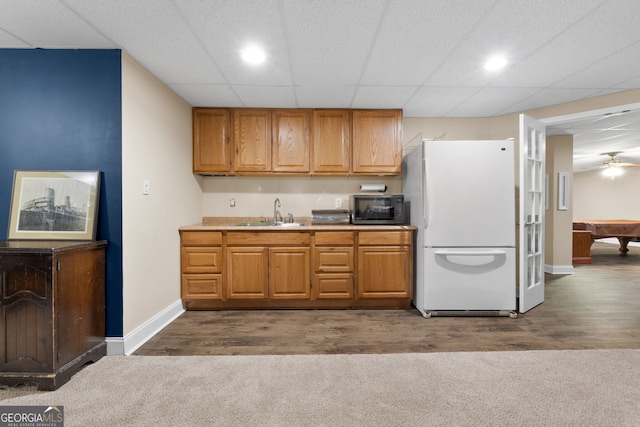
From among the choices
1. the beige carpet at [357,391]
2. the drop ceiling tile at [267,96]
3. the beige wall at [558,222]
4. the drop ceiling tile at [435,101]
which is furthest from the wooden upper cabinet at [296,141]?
the beige wall at [558,222]

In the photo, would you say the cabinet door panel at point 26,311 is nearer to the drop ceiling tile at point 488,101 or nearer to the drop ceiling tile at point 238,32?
the drop ceiling tile at point 238,32

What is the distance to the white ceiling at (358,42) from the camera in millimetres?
1775

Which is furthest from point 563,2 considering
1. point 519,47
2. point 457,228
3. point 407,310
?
point 407,310

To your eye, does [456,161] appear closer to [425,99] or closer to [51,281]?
[425,99]

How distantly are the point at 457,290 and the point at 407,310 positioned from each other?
580 mm

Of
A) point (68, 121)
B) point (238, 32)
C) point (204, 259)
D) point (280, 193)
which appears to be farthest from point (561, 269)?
point (68, 121)

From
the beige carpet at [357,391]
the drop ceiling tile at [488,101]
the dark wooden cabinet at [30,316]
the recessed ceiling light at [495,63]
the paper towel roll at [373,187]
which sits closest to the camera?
the beige carpet at [357,391]

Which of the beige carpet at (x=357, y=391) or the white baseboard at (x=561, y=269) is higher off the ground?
the white baseboard at (x=561, y=269)

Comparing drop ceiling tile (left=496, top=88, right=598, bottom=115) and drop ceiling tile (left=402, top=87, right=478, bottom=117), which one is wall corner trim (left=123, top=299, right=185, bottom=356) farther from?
drop ceiling tile (left=496, top=88, right=598, bottom=115)

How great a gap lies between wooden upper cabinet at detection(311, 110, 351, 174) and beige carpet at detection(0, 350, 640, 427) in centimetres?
217

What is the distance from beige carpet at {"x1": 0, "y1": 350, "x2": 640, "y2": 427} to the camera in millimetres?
1516

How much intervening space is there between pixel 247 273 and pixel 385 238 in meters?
1.59

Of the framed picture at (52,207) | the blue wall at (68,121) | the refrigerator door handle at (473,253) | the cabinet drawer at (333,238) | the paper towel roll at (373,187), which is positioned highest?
the blue wall at (68,121)

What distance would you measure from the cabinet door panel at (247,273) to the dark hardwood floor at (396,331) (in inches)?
8.6
